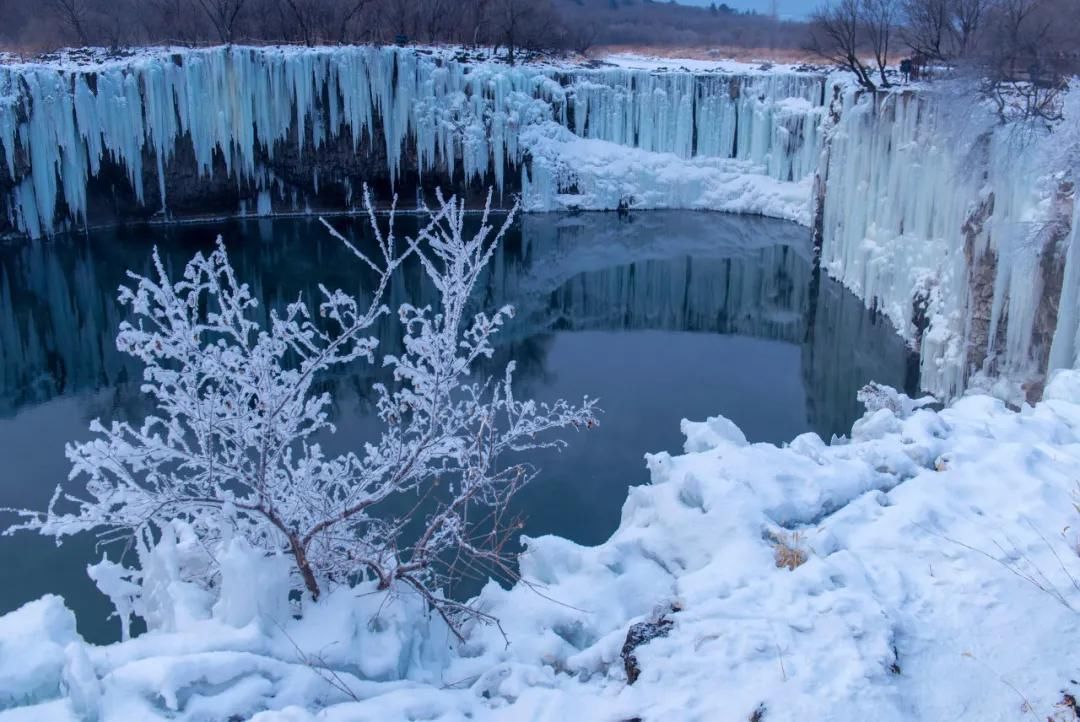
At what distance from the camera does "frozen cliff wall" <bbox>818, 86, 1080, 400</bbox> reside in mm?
8484

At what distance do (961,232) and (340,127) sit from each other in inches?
662

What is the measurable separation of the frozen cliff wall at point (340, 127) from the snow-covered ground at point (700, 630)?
1991cm

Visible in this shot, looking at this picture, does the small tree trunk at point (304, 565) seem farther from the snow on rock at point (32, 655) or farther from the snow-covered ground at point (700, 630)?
the snow on rock at point (32, 655)

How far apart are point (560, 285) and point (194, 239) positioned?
908 centimetres

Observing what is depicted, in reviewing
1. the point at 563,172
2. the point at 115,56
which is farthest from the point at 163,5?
the point at 563,172

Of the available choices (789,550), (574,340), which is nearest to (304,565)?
(789,550)

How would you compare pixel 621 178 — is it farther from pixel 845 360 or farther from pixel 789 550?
pixel 789 550

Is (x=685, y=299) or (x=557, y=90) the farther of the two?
(x=557, y=90)

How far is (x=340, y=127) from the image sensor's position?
24.0 meters

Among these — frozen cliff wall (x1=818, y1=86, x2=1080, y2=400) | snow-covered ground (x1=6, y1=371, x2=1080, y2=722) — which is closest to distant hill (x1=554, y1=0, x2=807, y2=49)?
frozen cliff wall (x1=818, y1=86, x2=1080, y2=400)

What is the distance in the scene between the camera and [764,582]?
13.1 ft

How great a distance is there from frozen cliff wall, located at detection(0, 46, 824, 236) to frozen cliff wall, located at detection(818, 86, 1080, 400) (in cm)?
790

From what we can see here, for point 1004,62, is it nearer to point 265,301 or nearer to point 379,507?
point 379,507

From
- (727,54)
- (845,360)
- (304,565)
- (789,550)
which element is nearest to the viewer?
(304,565)
